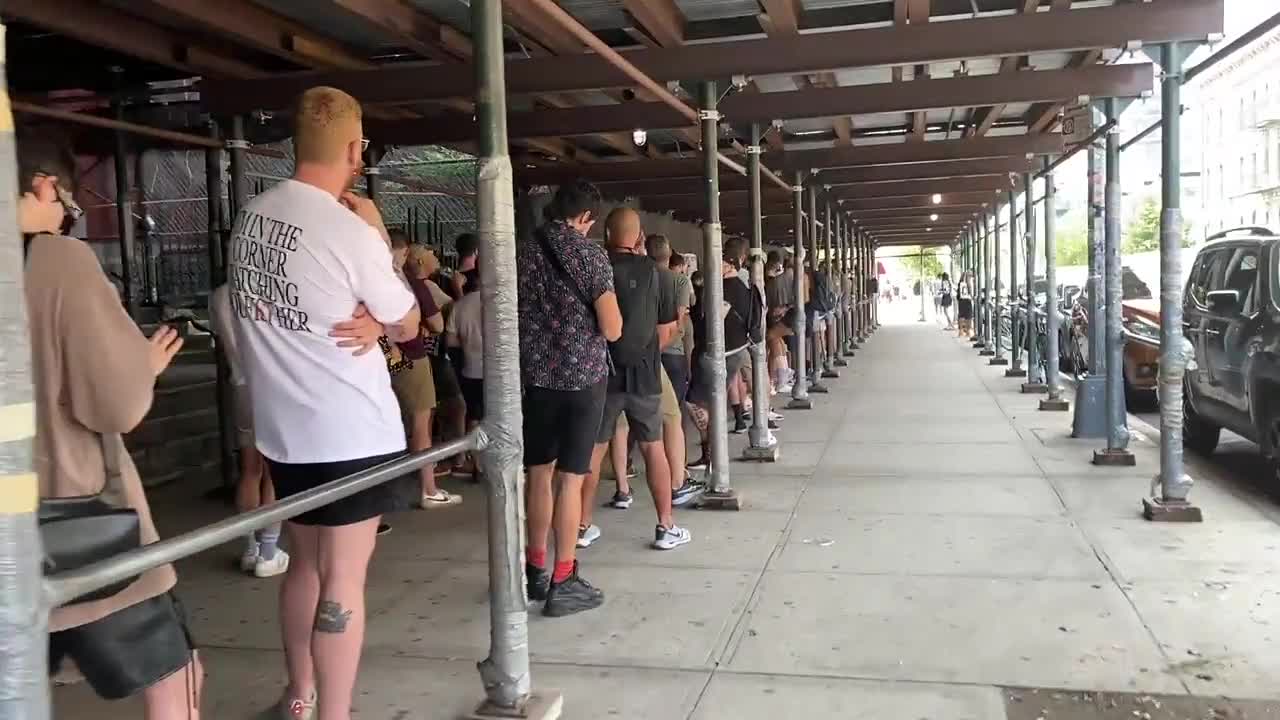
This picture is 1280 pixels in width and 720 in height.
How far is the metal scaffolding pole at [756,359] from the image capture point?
851cm

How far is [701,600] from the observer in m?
5.00

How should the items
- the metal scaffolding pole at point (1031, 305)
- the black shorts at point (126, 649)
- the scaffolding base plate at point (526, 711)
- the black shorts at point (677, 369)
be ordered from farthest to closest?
the metal scaffolding pole at point (1031, 305) → the black shorts at point (677, 369) → the scaffolding base plate at point (526, 711) → the black shorts at point (126, 649)

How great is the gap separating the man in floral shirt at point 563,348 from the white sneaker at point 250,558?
1.68 meters

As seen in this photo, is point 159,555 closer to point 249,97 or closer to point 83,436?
point 83,436

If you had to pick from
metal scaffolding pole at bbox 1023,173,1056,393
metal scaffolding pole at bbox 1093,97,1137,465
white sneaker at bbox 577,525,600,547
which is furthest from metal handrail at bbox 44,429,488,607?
metal scaffolding pole at bbox 1023,173,1056,393

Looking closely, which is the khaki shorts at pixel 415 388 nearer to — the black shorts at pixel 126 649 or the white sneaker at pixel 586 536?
the white sneaker at pixel 586 536

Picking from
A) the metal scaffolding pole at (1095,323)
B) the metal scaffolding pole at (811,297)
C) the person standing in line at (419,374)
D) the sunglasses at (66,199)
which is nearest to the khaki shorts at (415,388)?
the person standing in line at (419,374)

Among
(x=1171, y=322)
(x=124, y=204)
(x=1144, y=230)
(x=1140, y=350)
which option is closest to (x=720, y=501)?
(x=1171, y=322)

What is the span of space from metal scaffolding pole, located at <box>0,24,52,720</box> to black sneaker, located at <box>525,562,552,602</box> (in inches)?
133

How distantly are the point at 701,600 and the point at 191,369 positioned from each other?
7344mm

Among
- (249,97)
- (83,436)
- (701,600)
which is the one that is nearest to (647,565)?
(701,600)

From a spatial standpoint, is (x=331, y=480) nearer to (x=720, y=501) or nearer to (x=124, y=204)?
(x=720, y=501)

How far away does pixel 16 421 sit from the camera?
1552mm

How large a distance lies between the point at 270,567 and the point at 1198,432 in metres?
7.45
